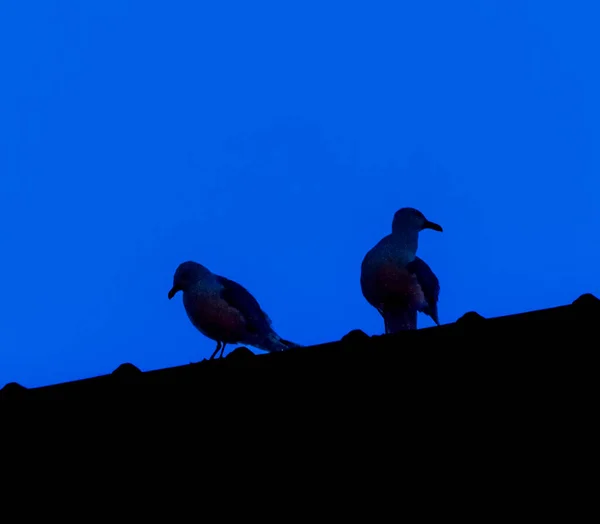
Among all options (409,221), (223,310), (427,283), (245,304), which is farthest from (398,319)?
(223,310)

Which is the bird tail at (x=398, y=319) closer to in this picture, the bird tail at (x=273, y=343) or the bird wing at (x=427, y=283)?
the bird wing at (x=427, y=283)

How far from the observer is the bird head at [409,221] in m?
7.21

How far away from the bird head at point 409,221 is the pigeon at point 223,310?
105cm

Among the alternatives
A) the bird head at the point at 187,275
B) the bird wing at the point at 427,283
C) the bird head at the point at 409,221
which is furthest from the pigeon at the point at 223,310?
the bird head at the point at 409,221

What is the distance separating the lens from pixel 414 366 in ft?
11.4

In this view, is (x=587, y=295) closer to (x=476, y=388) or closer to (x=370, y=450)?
(x=476, y=388)

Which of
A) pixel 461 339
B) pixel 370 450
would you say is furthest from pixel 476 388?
pixel 370 450

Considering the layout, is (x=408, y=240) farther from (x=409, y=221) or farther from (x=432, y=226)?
(x=432, y=226)

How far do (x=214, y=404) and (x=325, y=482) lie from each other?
0.46 metres

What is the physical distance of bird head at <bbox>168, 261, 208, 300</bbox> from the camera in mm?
7109

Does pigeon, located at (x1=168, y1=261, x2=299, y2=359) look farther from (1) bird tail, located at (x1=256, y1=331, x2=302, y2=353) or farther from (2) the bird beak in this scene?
(2) the bird beak

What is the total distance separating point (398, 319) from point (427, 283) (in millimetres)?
285

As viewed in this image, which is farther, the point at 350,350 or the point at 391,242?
the point at 391,242

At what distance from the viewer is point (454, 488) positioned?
3.31 m
